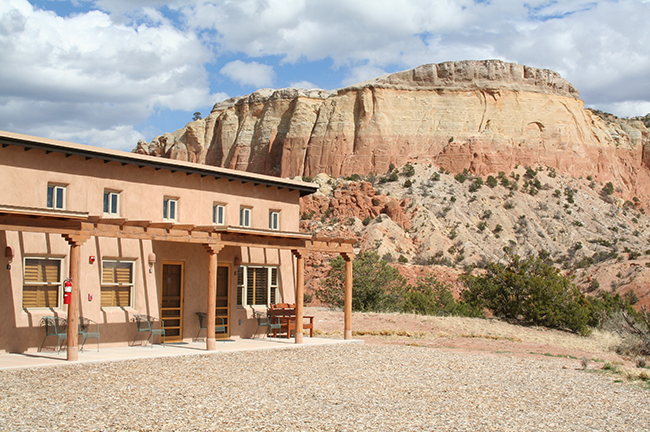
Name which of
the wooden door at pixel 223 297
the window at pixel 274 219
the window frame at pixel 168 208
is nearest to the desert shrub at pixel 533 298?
the window at pixel 274 219

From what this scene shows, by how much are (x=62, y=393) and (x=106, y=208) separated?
6918mm

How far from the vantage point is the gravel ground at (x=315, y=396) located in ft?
27.5

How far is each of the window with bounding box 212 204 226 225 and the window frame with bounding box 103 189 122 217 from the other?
9.53ft

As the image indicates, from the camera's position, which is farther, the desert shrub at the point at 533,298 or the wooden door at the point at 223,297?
the desert shrub at the point at 533,298

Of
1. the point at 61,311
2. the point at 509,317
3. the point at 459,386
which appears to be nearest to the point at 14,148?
the point at 61,311

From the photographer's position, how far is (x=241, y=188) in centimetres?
1909

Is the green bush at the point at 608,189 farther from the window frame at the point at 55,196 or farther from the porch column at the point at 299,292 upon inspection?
the window frame at the point at 55,196

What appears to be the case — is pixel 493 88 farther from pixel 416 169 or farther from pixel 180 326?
pixel 180 326

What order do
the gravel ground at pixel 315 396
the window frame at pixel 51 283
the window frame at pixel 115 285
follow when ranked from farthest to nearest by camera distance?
the window frame at pixel 115 285
the window frame at pixel 51 283
the gravel ground at pixel 315 396

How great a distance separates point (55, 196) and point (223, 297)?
5.48 m

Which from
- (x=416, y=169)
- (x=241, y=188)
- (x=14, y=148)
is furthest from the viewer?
(x=416, y=169)

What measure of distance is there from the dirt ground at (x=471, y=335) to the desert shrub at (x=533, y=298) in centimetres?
75

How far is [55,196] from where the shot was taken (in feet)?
49.5

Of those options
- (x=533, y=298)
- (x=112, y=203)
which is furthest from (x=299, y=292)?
(x=533, y=298)
